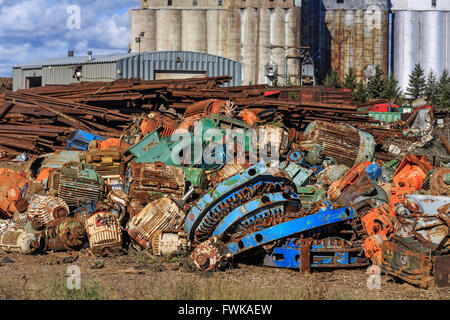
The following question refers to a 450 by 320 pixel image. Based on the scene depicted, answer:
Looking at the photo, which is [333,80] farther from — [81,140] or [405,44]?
[81,140]

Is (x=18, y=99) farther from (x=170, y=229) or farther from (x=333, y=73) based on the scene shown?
(x=333, y=73)

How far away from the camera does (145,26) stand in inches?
1404

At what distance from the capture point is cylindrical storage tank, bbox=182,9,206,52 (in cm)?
3550

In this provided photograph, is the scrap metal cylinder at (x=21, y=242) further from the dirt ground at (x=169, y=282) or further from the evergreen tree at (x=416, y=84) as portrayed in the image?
the evergreen tree at (x=416, y=84)

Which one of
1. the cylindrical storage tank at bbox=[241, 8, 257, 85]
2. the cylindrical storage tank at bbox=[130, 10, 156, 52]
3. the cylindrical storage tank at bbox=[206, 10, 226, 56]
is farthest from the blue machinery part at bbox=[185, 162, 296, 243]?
A: the cylindrical storage tank at bbox=[130, 10, 156, 52]

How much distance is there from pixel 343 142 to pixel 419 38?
33871 mm

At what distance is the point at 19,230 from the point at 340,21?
35517 mm

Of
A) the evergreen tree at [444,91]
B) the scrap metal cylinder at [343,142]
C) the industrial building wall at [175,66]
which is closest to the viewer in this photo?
the scrap metal cylinder at [343,142]

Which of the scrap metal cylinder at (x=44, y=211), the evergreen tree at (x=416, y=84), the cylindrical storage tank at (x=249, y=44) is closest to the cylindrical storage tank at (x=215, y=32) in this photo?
the cylindrical storage tank at (x=249, y=44)

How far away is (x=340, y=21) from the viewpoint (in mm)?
39031

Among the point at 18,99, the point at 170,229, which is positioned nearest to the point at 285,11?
the point at 18,99

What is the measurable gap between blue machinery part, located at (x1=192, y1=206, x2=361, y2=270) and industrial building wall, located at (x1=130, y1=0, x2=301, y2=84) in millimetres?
28429

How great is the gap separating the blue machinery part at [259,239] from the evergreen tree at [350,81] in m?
29.8

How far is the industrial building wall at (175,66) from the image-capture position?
24.5 m
